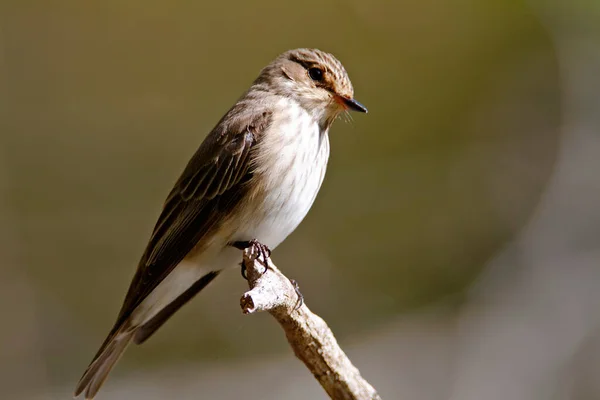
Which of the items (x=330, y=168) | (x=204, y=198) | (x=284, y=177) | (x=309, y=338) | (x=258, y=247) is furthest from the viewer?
(x=330, y=168)

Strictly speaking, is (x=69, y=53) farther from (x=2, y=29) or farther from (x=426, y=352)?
(x=426, y=352)

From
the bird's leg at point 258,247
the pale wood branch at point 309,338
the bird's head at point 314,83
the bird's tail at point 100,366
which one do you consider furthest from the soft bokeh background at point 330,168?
the pale wood branch at point 309,338

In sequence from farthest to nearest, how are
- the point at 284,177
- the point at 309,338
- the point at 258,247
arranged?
the point at 284,177
the point at 258,247
the point at 309,338

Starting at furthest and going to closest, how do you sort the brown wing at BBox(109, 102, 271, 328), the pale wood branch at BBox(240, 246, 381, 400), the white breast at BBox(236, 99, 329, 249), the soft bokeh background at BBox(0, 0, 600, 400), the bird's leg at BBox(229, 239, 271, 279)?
the soft bokeh background at BBox(0, 0, 600, 400) < the brown wing at BBox(109, 102, 271, 328) < the white breast at BBox(236, 99, 329, 249) < the bird's leg at BBox(229, 239, 271, 279) < the pale wood branch at BBox(240, 246, 381, 400)

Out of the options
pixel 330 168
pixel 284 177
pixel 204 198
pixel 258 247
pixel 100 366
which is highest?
pixel 284 177

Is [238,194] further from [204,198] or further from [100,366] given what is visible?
[100,366]

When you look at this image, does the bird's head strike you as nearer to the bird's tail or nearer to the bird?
the bird

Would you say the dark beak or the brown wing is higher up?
the dark beak

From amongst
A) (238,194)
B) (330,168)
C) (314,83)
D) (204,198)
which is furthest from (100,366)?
(330,168)

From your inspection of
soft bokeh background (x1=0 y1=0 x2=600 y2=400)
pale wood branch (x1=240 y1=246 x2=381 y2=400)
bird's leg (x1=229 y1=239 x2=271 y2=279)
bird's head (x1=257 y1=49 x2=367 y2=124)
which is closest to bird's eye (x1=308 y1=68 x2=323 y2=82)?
bird's head (x1=257 y1=49 x2=367 y2=124)
